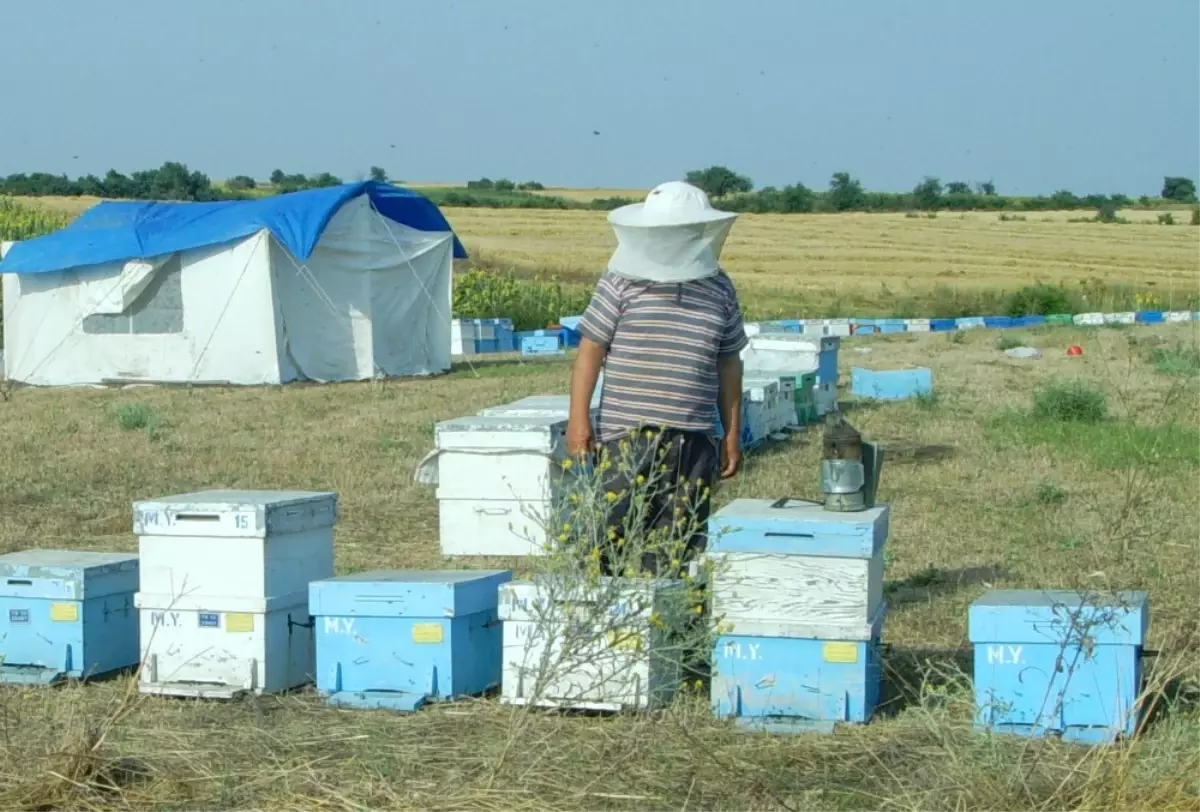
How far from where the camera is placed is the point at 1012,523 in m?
9.53

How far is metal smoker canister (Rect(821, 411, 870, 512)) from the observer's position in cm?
557

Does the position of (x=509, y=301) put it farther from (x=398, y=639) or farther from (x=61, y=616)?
(x=398, y=639)

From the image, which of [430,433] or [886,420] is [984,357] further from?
[430,433]

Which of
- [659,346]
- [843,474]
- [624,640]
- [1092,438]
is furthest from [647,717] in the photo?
[1092,438]

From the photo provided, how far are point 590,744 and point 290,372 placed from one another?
16036 mm

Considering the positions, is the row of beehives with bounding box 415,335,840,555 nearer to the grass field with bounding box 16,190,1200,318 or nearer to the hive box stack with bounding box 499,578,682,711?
the hive box stack with bounding box 499,578,682,711

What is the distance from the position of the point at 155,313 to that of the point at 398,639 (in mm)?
16033

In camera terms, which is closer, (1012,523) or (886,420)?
(1012,523)

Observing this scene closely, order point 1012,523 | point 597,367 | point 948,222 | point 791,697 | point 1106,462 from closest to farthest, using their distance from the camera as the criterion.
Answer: point 791,697 → point 597,367 → point 1012,523 → point 1106,462 → point 948,222

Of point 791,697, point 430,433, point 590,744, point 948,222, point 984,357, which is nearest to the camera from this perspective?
point 590,744

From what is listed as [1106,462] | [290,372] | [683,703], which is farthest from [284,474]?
[290,372]

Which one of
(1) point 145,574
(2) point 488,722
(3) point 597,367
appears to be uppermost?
(3) point 597,367

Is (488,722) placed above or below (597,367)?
below

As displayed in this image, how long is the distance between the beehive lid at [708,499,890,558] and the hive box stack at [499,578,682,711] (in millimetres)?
243
